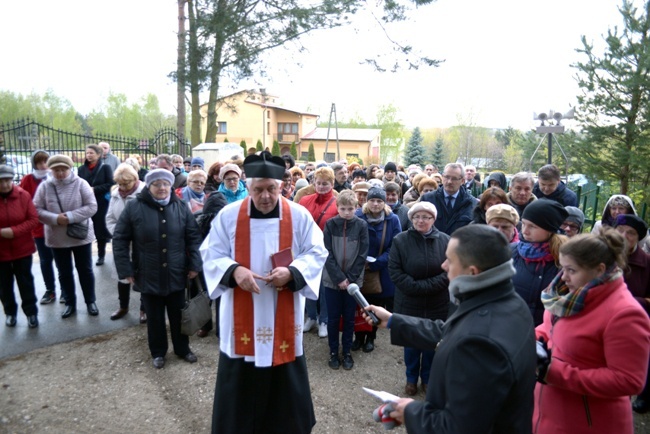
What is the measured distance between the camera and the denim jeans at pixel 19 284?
5164 mm

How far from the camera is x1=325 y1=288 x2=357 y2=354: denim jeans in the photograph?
15.7 ft

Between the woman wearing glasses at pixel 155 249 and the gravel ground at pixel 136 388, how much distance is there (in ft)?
1.19

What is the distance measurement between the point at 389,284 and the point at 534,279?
222cm

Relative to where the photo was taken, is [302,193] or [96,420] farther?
[302,193]

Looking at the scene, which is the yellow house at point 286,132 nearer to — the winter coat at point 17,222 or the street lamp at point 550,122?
the street lamp at point 550,122

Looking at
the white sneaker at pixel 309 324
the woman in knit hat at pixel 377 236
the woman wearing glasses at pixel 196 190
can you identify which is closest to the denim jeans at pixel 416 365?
the woman in knit hat at pixel 377 236

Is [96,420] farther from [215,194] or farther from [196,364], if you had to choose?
[215,194]

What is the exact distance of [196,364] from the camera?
464 centimetres

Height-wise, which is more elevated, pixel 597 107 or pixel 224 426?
Answer: pixel 597 107

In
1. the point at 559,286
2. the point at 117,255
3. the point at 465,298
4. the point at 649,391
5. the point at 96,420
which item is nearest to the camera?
the point at 465,298

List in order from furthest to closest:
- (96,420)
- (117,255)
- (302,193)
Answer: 1. (302,193)
2. (117,255)
3. (96,420)

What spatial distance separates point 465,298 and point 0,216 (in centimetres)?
517

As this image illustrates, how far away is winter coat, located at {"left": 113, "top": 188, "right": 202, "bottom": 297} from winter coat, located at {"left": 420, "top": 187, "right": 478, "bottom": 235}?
2.99m

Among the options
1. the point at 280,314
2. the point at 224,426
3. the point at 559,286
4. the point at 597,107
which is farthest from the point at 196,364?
the point at 597,107
